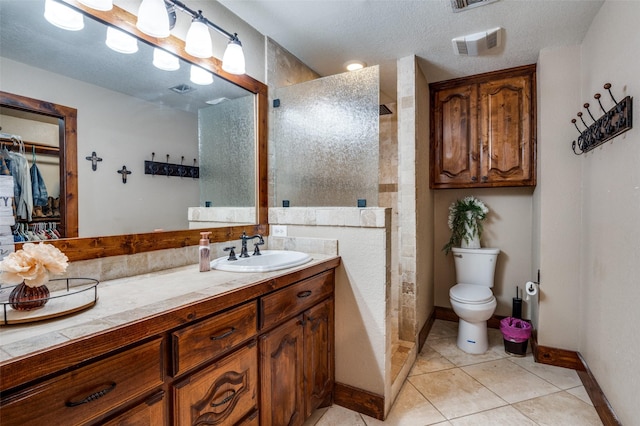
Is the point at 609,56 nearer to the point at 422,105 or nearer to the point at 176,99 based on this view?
the point at 422,105

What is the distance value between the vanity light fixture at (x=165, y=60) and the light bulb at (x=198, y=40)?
8 centimetres

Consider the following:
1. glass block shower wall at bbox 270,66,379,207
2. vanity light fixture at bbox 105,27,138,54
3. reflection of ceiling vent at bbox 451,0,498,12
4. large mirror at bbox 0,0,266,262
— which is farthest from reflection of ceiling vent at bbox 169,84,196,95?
reflection of ceiling vent at bbox 451,0,498,12

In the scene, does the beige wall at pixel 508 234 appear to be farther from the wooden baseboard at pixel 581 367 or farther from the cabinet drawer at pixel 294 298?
the cabinet drawer at pixel 294 298

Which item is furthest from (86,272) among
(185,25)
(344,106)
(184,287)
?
(344,106)

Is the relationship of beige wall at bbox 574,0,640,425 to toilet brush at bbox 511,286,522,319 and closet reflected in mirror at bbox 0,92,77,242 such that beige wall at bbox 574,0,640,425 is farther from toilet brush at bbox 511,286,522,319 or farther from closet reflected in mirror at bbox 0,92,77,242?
closet reflected in mirror at bbox 0,92,77,242

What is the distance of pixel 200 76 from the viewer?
170 cm

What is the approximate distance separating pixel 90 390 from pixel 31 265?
14.8 inches

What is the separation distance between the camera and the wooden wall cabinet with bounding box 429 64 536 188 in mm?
2623

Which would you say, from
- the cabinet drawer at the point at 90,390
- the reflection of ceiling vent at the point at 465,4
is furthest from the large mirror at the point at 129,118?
the reflection of ceiling vent at the point at 465,4

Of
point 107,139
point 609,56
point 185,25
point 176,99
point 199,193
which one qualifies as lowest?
point 199,193

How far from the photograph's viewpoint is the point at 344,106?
6.46ft

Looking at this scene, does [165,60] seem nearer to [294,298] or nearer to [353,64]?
[294,298]

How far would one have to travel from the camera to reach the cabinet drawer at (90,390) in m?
0.64

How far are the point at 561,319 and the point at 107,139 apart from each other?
304cm
